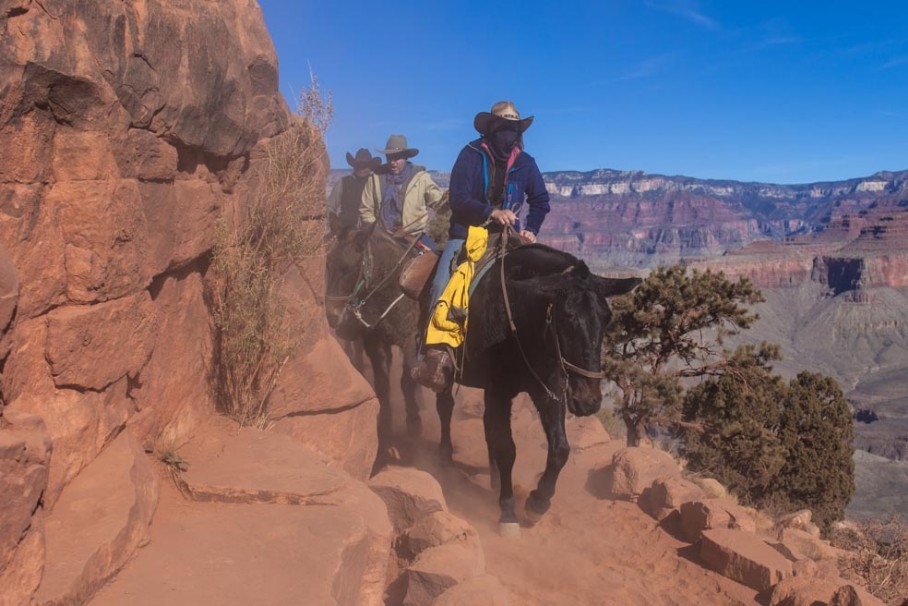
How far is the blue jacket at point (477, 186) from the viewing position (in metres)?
6.58

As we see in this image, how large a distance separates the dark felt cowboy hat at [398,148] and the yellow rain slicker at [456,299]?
163 inches

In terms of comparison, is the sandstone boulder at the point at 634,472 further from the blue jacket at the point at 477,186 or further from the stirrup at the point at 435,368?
the blue jacket at the point at 477,186

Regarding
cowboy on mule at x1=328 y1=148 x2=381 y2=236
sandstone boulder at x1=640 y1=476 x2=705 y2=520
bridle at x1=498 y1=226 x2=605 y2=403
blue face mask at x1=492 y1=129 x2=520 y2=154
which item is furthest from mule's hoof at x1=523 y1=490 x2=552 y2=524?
cowboy on mule at x1=328 y1=148 x2=381 y2=236

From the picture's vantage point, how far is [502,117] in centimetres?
648

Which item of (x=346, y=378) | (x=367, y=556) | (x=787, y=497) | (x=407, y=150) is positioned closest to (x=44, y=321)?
(x=367, y=556)

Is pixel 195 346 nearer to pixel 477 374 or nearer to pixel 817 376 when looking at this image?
pixel 477 374

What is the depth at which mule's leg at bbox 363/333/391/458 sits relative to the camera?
8.73m

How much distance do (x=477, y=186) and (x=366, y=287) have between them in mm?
2468

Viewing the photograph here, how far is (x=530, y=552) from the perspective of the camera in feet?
19.2

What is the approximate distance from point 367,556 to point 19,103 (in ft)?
9.61

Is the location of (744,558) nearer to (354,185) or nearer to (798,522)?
(798,522)

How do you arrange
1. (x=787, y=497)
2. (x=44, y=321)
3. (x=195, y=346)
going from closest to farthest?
1. (x=44, y=321)
2. (x=195, y=346)
3. (x=787, y=497)

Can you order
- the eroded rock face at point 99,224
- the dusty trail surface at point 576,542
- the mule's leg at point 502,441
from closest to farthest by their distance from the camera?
the eroded rock face at point 99,224, the dusty trail surface at point 576,542, the mule's leg at point 502,441

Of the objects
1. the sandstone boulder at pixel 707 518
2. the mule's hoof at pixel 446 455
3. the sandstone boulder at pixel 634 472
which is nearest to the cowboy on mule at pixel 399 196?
the mule's hoof at pixel 446 455
